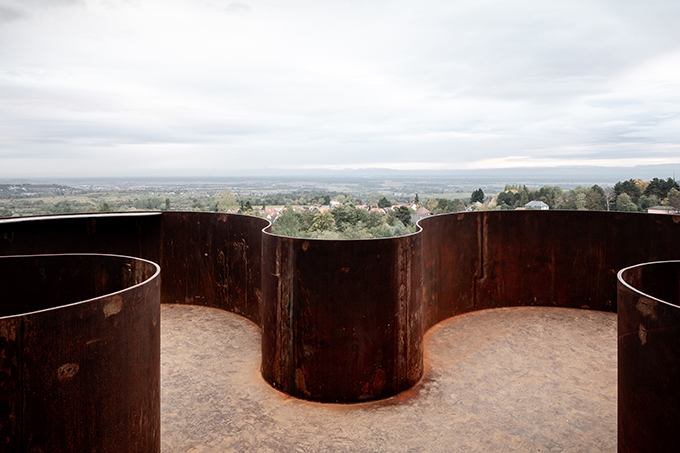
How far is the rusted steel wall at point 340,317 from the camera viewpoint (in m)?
3.57

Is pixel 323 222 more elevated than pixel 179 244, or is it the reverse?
pixel 179 244

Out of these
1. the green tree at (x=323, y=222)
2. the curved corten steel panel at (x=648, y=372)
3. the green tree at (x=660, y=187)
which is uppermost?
the green tree at (x=660, y=187)

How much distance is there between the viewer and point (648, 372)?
2123 millimetres

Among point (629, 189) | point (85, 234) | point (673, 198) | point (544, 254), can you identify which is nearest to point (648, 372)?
point (544, 254)

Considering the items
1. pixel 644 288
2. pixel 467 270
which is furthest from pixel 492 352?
pixel 644 288

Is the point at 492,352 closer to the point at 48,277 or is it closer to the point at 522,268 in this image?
the point at 522,268

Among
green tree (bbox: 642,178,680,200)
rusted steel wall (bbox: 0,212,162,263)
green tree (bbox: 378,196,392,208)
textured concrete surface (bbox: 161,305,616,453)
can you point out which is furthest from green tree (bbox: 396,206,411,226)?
textured concrete surface (bbox: 161,305,616,453)

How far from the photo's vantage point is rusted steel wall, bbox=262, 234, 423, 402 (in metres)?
3.57

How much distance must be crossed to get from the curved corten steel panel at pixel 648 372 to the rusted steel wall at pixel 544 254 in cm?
330

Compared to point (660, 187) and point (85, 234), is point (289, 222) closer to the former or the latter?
point (660, 187)

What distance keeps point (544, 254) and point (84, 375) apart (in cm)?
580

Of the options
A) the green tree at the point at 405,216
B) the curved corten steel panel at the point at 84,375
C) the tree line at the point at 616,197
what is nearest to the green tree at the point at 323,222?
the green tree at the point at 405,216

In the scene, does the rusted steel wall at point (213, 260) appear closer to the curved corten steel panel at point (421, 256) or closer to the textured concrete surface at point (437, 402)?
the curved corten steel panel at point (421, 256)

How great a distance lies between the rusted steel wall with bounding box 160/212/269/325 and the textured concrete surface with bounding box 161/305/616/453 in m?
0.72
